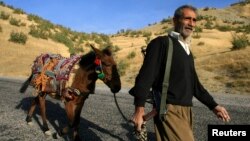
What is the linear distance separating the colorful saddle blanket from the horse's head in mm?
1022

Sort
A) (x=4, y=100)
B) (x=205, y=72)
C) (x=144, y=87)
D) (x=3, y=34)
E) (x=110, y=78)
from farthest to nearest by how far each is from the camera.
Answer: (x=3, y=34), (x=205, y=72), (x=4, y=100), (x=110, y=78), (x=144, y=87)

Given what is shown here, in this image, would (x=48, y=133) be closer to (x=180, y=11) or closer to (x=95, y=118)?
(x=95, y=118)

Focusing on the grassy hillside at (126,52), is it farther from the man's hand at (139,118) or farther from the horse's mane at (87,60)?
the man's hand at (139,118)

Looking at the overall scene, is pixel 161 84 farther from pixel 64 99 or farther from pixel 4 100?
pixel 4 100

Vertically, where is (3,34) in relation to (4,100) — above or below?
above

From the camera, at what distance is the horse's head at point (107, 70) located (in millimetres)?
7477

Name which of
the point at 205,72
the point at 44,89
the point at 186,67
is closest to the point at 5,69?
the point at 205,72

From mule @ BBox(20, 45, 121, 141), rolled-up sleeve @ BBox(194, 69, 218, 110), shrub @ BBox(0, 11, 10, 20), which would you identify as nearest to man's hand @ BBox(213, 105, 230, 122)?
rolled-up sleeve @ BBox(194, 69, 218, 110)

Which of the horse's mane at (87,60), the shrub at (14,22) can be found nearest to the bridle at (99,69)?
the horse's mane at (87,60)

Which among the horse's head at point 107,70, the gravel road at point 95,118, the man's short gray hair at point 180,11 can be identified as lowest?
the gravel road at point 95,118

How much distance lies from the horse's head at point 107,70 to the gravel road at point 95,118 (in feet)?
5.61

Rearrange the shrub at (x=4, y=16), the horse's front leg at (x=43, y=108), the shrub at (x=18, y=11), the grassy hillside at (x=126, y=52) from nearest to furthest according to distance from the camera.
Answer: the horse's front leg at (x=43, y=108) → the grassy hillside at (x=126, y=52) → the shrub at (x=4, y=16) → the shrub at (x=18, y=11)

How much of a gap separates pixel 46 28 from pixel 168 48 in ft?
139

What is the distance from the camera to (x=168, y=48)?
4.49m
